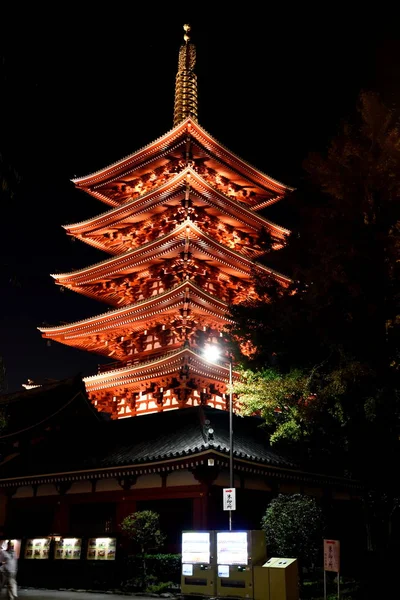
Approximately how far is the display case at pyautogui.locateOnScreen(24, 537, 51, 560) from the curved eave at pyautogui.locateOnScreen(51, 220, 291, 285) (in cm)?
1613

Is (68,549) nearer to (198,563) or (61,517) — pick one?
(61,517)

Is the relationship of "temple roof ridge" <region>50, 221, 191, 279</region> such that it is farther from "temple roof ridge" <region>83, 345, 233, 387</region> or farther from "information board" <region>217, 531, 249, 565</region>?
"information board" <region>217, 531, 249, 565</region>

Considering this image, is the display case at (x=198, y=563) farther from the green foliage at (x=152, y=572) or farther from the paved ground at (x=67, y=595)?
the green foliage at (x=152, y=572)

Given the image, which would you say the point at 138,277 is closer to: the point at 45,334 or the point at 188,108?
the point at 45,334

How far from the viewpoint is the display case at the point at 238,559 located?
12.7 metres

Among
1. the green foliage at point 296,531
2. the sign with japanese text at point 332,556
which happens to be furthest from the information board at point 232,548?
the sign with japanese text at point 332,556

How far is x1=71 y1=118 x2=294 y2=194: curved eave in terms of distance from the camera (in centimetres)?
3334

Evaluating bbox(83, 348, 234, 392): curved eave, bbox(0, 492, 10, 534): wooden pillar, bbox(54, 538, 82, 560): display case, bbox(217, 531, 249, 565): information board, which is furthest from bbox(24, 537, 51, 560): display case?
bbox(83, 348, 234, 392): curved eave

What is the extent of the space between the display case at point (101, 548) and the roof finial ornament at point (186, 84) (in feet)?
88.1

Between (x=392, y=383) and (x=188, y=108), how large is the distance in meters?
30.1

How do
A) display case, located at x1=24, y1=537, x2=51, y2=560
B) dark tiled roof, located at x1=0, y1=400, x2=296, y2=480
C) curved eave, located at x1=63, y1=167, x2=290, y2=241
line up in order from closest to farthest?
1. dark tiled roof, located at x1=0, y1=400, x2=296, y2=480
2. display case, located at x1=24, y1=537, x2=51, y2=560
3. curved eave, located at x1=63, y1=167, x2=290, y2=241

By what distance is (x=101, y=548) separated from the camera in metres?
18.0

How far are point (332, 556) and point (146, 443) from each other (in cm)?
1058

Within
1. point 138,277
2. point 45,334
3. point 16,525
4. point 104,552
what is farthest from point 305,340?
point 45,334
